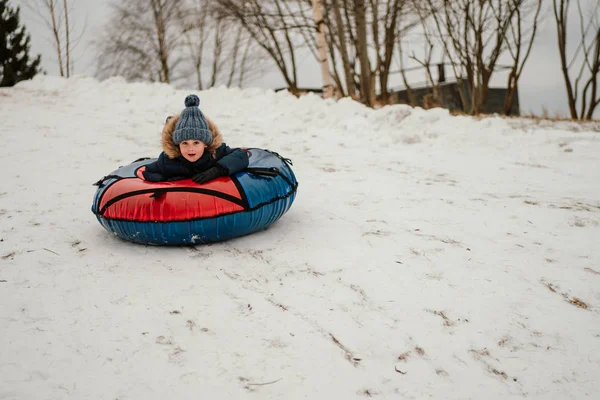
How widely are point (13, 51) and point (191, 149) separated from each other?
24.5m

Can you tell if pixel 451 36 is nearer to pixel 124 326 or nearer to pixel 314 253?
pixel 314 253

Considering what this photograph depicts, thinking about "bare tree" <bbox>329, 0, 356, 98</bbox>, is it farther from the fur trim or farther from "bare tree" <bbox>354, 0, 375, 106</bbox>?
the fur trim

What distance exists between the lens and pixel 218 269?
2.63 meters

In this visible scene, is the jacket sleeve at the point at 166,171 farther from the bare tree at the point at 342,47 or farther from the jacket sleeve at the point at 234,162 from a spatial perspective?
the bare tree at the point at 342,47

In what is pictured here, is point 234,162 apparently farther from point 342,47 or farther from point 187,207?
point 342,47

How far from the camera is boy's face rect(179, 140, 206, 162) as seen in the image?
120 inches

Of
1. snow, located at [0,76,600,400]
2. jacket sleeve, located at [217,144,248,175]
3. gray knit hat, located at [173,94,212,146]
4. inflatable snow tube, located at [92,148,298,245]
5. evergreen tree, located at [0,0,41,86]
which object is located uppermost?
evergreen tree, located at [0,0,41,86]

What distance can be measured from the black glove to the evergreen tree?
2219 centimetres

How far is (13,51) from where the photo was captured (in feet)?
72.0

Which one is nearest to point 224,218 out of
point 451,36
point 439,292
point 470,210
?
point 439,292

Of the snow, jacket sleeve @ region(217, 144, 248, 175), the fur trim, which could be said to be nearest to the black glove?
jacket sleeve @ region(217, 144, 248, 175)

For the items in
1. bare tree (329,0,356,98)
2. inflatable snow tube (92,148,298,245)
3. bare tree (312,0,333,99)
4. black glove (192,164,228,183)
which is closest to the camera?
inflatable snow tube (92,148,298,245)

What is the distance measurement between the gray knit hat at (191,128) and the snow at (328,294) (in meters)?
0.76

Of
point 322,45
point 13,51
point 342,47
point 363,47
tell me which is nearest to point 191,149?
point 363,47
